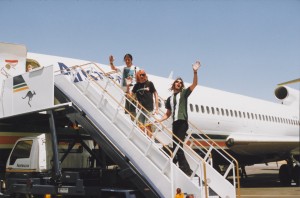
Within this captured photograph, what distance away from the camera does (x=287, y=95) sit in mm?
27797

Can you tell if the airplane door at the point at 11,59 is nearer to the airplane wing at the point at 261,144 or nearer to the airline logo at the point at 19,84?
the airline logo at the point at 19,84

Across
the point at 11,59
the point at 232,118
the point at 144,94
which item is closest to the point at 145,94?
the point at 144,94

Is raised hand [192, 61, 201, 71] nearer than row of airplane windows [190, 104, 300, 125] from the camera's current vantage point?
Yes

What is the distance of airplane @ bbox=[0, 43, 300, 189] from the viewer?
9.75 meters

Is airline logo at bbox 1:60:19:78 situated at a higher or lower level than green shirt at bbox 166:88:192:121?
higher

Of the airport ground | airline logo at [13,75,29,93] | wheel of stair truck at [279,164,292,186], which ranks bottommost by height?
the airport ground

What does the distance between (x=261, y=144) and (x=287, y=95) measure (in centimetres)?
1147

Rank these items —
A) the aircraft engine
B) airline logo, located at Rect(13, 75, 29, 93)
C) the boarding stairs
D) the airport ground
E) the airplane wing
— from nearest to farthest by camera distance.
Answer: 1. the boarding stairs
2. airline logo, located at Rect(13, 75, 29, 93)
3. the airport ground
4. the airplane wing
5. the aircraft engine

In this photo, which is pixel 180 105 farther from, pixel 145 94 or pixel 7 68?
pixel 7 68

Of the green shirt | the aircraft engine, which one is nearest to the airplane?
the aircraft engine

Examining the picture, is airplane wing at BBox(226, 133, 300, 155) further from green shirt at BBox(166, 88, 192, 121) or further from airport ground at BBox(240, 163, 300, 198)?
green shirt at BBox(166, 88, 192, 121)

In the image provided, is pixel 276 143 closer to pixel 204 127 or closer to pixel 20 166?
pixel 204 127

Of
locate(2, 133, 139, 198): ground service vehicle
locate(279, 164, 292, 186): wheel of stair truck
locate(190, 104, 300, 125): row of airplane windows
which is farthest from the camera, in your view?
locate(279, 164, 292, 186): wheel of stair truck

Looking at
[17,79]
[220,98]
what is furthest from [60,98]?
[220,98]
